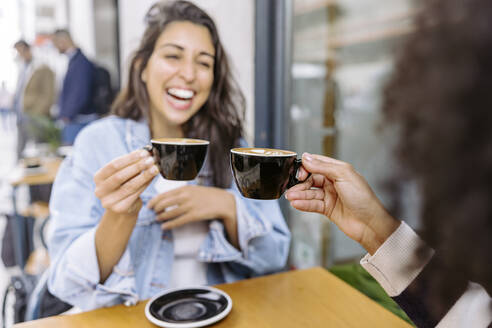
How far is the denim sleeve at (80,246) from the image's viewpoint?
36.1 inches

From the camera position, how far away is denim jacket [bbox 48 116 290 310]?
0.93 metres

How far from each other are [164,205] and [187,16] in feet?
1.73

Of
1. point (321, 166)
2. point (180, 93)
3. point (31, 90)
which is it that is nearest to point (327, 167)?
point (321, 166)

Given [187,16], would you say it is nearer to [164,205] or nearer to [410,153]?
[164,205]

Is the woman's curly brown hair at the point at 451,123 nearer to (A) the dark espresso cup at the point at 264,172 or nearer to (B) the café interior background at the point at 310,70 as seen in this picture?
(A) the dark espresso cup at the point at 264,172

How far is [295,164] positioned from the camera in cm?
66

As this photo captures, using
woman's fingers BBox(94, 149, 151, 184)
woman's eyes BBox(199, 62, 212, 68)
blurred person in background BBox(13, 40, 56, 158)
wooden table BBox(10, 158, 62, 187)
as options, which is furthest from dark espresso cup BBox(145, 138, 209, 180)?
blurred person in background BBox(13, 40, 56, 158)

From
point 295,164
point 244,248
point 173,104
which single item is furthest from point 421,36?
point 244,248

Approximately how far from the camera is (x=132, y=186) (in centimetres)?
79

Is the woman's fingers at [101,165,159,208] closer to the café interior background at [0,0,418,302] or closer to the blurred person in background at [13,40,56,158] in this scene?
the café interior background at [0,0,418,302]

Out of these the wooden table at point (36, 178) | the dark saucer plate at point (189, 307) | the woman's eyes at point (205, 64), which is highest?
the woman's eyes at point (205, 64)

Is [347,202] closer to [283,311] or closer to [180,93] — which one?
[283,311]

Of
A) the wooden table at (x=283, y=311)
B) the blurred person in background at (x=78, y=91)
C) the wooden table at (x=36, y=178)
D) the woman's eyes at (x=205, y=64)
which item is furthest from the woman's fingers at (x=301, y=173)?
the blurred person in background at (x=78, y=91)

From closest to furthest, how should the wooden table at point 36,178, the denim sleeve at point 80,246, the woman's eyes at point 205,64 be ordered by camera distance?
the denim sleeve at point 80,246, the woman's eyes at point 205,64, the wooden table at point 36,178
